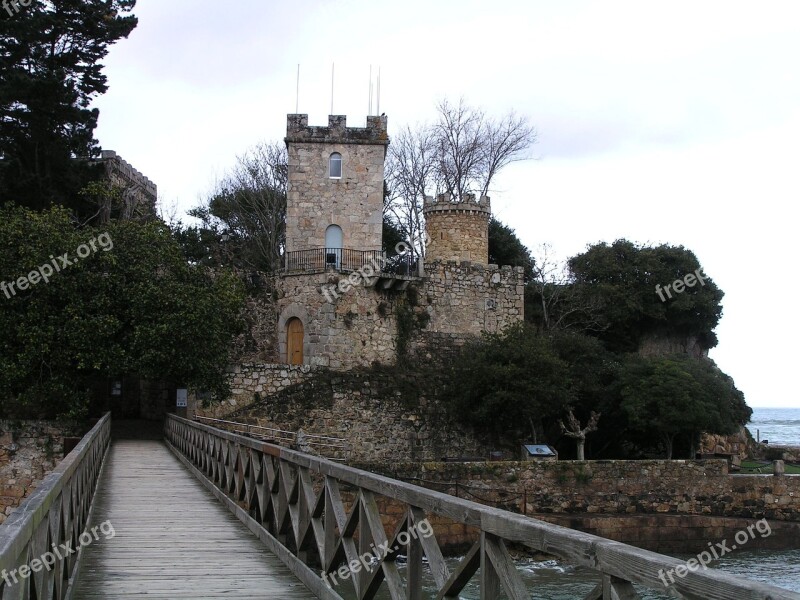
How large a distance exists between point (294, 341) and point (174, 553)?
77.7 ft

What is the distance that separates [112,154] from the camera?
4056 centimetres

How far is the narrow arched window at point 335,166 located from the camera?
112 feet

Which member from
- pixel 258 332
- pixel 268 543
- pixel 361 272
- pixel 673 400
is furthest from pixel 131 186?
pixel 268 543

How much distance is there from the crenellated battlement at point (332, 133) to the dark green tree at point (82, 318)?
9.74m

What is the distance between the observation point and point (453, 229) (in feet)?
117

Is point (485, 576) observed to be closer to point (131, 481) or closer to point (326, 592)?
point (326, 592)

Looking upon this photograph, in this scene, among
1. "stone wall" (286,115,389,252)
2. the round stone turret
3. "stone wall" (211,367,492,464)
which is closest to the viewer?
"stone wall" (211,367,492,464)

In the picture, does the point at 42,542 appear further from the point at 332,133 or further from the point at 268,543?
the point at 332,133

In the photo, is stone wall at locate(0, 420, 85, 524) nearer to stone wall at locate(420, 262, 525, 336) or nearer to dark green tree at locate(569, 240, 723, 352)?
stone wall at locate(420, 262, 525, 336)

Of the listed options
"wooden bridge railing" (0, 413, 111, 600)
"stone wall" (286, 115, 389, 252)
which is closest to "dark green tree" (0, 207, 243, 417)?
"stone wall" (286, 115, 389, 252)

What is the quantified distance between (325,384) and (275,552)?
21.8 meters

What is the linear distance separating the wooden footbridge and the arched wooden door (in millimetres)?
18077

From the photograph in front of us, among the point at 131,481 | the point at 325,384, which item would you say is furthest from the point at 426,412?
the point at 131,481

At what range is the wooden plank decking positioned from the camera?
22.3 ft
